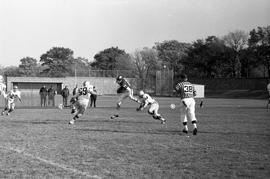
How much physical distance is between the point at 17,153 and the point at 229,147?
5533 mm

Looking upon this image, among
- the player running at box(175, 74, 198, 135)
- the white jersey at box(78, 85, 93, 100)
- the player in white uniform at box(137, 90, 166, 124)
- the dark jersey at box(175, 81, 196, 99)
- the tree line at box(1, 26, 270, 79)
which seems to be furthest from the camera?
the tree line at box(1, 26, 270, 79)

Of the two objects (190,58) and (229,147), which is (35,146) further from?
(190,58)

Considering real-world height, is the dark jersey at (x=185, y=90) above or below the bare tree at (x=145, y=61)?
below

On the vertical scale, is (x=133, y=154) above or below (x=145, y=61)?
below

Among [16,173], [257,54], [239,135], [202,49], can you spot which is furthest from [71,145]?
[202,49]

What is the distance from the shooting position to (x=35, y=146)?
11961 mm

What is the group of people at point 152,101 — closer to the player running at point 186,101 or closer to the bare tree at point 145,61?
the player running at point 186,101

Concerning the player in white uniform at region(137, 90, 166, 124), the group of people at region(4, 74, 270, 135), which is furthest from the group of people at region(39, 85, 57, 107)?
the player in white uniform at region(137, 90, 166, 124)

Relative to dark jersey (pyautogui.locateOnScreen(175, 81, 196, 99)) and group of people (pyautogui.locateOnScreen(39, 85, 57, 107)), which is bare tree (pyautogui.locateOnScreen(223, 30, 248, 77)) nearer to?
group of people (pyautogui.locateOnScreen(39, 85, 57, 107))

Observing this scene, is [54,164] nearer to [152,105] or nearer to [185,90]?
[185,90]

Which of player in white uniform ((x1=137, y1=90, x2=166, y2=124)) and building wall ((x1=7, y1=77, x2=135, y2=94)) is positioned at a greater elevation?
building wall ((x1=7, y1=77, x2=135, y2=94))

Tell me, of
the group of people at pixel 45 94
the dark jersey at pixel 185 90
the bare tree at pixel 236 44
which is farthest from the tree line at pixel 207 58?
the dark jersey at pixel 185 90

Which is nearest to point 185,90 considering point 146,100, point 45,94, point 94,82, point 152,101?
point 152,101

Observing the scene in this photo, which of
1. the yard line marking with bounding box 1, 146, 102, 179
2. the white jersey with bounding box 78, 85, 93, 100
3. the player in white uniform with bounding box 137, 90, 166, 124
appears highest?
the white jersey with bounding box 78, 85, 93, 100
